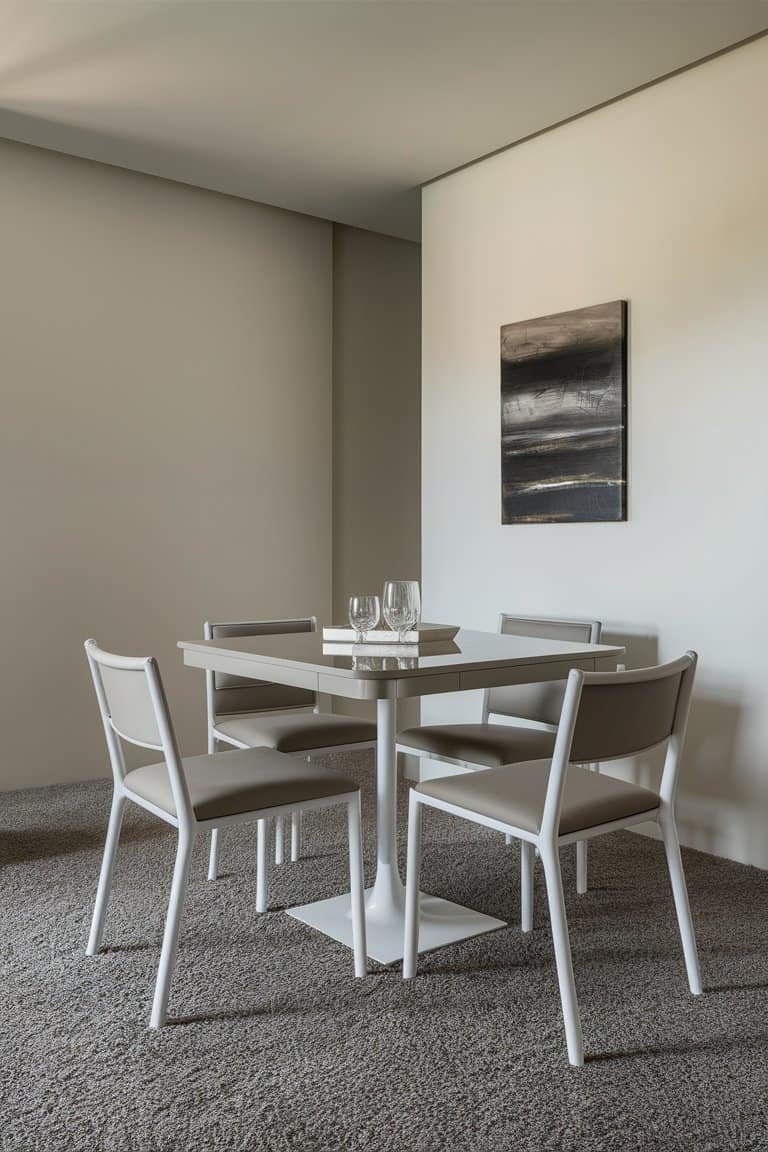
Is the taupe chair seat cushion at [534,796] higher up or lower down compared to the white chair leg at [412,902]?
higher up

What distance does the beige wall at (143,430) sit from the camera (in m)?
4.03

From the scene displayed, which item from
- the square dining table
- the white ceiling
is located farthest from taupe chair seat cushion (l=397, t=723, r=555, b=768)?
the white ceiling

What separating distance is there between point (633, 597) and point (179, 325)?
2485 millimetres

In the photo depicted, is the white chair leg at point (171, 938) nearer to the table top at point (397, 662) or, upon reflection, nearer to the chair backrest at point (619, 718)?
the table top at point (397, 662)

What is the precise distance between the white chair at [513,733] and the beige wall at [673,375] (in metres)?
0.38

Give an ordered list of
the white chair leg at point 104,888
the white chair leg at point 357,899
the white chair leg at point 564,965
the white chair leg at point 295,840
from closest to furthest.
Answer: the white chair leg at point 564,965
the white chair leg at point 357,899
the white chair leg at point 104,888
the white chair leg at point 295,840

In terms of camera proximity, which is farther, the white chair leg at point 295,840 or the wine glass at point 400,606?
the white chair leg at point 295,840

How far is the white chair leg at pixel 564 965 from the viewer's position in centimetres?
186

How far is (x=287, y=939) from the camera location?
8.07ft

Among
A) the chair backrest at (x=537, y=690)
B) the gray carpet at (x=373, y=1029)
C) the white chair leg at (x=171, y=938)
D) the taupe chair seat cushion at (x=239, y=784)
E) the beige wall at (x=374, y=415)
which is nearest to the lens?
the gray carpet at (x=373, y=1029)

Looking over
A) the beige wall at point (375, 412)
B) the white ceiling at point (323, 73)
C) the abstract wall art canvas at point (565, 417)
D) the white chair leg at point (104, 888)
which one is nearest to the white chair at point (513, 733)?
the abstract wall art canvas at point (565, 417)

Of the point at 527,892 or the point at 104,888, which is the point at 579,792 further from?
the point at 104,888

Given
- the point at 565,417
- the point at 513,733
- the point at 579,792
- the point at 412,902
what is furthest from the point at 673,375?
the point at 412,902

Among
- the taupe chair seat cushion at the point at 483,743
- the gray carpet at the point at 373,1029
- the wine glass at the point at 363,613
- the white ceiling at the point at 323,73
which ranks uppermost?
the white ceiling at the point at 323,73
